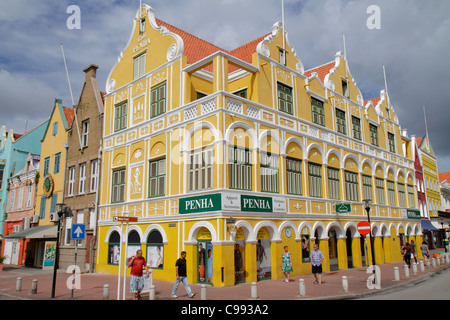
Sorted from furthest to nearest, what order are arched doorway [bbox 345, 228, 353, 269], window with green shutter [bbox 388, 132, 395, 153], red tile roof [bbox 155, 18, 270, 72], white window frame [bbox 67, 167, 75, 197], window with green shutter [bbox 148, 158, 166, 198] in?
A: window with green shutter [bbox 388, 132, 395, 153], white window frame [bbox 67, 167, 75, 197], arched doorway [bbox 345, 228, 353, 269], red tile roof [bbox 155, 18, 270, 72], window with green shutter [bbox 148, 158, 166, 198]

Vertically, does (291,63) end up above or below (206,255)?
above

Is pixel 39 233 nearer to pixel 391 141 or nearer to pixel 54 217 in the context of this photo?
pixel 54 217

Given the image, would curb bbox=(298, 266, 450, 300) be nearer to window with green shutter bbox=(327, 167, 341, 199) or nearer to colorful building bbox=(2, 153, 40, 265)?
window with green shutter bbox=(327, 167, 341, 199)

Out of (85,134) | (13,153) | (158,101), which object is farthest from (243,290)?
(13,153)

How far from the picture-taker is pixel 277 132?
2042 cm

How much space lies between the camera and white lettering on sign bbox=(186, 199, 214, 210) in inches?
659

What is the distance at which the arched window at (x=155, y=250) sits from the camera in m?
19.4

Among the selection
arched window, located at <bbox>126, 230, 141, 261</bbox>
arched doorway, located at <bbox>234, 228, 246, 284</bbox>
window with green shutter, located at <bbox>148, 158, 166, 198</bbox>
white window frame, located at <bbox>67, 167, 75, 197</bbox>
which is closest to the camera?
arched doorway, located at <bbox>234, 228, 246, 284</bbox>

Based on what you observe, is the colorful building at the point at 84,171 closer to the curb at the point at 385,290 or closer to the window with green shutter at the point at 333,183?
the window with green shutter at the point at 333,183

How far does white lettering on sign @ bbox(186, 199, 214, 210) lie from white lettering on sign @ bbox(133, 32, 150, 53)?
11273 mm

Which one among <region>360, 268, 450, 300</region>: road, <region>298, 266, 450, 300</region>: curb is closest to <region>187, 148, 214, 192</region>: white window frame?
<region>298, 266, 450, 300</region>: curb
